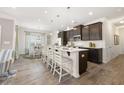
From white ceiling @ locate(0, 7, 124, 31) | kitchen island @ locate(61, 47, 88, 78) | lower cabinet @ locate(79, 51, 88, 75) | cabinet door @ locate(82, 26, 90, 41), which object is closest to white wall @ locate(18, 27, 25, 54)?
white ceiling @ locate(0, 7, 124, 31)

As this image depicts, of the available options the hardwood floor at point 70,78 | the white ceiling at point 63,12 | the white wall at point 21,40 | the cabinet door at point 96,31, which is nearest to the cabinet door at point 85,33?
the cabinet door at point 96,31

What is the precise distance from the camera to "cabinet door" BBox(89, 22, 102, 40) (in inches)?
175

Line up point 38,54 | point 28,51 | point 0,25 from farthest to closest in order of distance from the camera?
point 28,51 → point 38,54 → point 0,25

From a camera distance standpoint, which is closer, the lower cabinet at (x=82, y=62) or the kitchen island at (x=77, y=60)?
the kitchen island at (x=77, y=60)

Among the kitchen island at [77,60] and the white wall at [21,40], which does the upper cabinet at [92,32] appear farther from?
the white wall at [21,40]

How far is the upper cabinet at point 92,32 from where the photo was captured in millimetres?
4453

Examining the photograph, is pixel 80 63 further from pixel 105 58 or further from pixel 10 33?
pixel 10 33

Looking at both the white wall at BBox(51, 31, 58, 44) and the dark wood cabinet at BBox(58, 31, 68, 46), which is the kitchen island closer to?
the dark wood cabinet at BBox(58, 31, 68, 46)

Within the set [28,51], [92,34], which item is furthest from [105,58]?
[28,51]

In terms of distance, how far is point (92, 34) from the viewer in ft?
16.0

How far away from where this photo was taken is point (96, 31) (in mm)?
4625

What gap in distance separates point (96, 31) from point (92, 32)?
27cm

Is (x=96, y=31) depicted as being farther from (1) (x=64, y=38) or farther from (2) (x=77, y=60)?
(1) (x=64, y=38)

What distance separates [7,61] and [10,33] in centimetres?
270
